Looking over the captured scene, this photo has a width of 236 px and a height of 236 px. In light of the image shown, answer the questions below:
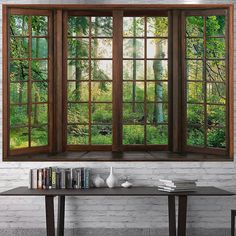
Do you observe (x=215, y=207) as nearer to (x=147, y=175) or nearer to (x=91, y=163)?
(x=147, y=175)

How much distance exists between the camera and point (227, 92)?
8352 millimetres

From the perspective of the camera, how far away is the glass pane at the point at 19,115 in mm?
8414

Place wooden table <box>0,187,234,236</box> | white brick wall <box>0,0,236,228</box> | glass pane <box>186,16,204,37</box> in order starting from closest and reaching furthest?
wooden table <box>0,187,234,236</box>
white brick wall <box>0,0,236,228</box>
glass pane <box>186,16,204,37</box>

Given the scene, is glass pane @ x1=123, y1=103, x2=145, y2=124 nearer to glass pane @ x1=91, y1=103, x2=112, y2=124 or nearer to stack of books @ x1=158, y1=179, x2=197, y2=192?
glass pane @ x1=91, y1=103, x2=112, y2=124

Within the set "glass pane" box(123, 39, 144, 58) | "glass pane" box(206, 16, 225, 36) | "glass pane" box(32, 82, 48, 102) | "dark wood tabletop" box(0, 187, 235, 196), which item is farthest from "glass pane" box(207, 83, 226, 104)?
"glass pane" box(32, 82, 48, 102)

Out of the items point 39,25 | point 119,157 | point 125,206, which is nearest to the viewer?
point 125,206

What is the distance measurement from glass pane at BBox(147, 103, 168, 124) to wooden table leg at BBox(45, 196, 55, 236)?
200 centimetres

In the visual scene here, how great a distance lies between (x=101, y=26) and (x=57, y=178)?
213cm

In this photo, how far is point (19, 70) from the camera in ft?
27.9

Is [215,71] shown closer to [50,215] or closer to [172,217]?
[172,217]

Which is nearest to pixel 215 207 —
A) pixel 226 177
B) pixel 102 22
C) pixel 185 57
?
pixel 226 177

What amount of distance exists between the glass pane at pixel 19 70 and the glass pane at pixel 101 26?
3.12 ft

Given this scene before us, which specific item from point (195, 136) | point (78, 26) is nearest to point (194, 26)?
point (195, 136)

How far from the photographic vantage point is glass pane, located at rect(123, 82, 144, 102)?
8945 millimetres
